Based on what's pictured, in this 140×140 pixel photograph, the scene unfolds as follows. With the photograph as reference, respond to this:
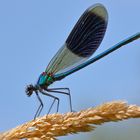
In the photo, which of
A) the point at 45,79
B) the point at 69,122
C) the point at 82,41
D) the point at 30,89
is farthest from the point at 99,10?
the point at 69,122

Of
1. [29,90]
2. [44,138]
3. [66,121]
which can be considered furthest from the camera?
[29,90]

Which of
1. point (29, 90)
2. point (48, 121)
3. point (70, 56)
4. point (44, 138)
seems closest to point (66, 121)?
point (48, 121)

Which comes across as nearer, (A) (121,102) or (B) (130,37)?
(A) (121,102)

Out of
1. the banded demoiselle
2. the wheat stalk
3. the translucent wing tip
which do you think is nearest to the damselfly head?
the banded demoiselle

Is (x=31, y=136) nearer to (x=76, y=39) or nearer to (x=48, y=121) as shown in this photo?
(x=48, y=121)

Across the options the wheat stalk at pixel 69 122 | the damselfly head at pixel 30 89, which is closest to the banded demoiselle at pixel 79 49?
the damselfly head at pixel 30 89

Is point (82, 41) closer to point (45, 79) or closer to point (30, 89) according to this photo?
point (45, 79)

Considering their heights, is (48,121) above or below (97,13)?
below
